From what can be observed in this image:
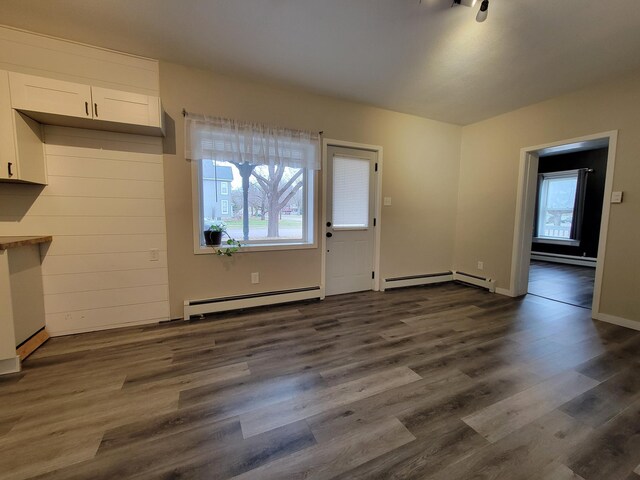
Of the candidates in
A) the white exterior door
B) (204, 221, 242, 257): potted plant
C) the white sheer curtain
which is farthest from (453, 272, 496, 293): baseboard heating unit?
(204, 221, 242, 257): potted plant

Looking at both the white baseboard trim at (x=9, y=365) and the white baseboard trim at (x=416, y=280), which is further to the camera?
the white baseboard trim at (x=416, y=280)

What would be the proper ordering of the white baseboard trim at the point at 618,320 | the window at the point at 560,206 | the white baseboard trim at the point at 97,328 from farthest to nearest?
the window at the point at 560,206
the white baseboard trim at the point at 618,320
the white baseboard trim at the point at 97,328

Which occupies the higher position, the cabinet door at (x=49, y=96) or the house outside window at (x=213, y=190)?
the cabinet door at (x=49, y=96)

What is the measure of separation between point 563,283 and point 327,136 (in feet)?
15.8

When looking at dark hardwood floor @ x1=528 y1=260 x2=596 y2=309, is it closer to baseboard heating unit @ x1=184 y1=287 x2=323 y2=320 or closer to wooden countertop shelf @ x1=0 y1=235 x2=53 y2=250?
baseboard heating unit @ x1=184 y1=287 x2=323 y2=320

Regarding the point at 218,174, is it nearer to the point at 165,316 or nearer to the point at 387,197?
the point at 165,316

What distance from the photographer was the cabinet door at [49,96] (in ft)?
6.66

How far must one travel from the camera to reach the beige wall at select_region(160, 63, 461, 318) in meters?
2.85

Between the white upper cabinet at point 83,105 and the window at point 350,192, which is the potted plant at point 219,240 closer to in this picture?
the white upper cabinet at point 83,105

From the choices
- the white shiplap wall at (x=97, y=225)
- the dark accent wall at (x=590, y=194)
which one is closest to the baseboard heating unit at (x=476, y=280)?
the dark accent wall at (x=590, y=194)

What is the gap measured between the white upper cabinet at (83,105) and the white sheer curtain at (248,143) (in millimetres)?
381

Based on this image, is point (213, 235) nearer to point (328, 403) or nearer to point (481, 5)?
point (328, 403)

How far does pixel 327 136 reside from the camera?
3475mm

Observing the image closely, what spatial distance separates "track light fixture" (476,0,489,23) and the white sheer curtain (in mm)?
1911
